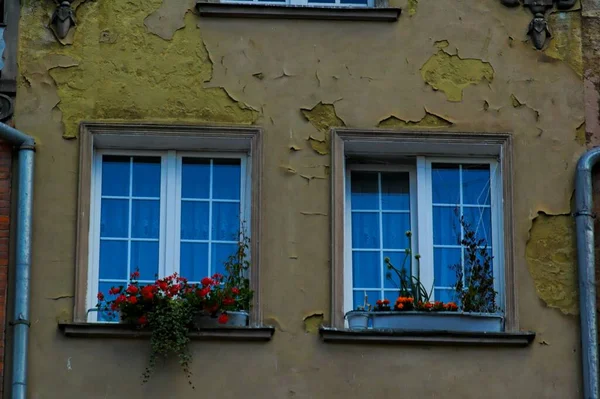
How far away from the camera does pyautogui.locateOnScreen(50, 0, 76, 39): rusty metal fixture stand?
1408cm

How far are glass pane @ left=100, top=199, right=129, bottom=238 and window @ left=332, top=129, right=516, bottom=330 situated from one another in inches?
72.8

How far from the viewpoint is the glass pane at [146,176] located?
46.0 feet

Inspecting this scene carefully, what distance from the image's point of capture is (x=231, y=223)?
1394cm

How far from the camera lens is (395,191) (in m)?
14.3

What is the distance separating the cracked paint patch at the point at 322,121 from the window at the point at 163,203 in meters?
0.51

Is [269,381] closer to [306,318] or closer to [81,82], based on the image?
[306,318]

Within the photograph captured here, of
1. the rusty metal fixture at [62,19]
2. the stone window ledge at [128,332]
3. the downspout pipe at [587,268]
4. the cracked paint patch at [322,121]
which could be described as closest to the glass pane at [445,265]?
the downspout pipe at [587,268]

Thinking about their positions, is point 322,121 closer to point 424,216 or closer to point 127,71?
point 424,216

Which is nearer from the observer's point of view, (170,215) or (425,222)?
(170,215)

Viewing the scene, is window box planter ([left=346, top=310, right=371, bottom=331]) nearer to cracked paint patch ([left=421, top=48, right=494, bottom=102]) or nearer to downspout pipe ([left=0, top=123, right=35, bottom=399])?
cracked paint patch ([left=421, top=48, right=494, bottom=102])

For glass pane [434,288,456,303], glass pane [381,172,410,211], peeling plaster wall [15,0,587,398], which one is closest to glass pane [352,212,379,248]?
glass pane [381,172,410,211]

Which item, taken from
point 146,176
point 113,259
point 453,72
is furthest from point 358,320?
point 453,72

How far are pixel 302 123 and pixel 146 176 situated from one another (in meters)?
1.47

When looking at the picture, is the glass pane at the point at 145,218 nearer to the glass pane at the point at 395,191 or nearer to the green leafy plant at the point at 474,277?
the glass pane at the point at 395,191
